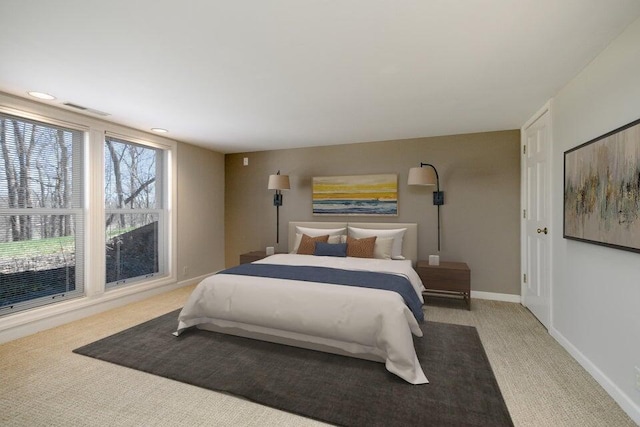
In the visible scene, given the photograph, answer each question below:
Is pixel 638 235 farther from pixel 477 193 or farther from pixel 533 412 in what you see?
pixel 477 193

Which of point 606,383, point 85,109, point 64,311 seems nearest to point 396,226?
point 606,383

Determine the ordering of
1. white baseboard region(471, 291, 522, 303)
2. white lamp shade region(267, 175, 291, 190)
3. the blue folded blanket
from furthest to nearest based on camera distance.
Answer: white lamp shade region(267, 175, 291, 190) < white baseboard region(471, 291, 522, 303) < the blue folded blanket

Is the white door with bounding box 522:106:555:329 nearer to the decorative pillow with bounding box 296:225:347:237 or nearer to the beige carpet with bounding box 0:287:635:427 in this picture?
the beige carpet with bounding box 0:287:635:427

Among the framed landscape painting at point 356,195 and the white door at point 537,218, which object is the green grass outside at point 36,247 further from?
the white door at point 537,218

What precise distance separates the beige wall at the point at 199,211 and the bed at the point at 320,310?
2.03 meters

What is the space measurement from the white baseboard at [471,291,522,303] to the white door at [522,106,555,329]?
5.9 inches

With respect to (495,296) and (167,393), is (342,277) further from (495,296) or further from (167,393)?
(495,296)

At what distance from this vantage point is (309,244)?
4.18 meters

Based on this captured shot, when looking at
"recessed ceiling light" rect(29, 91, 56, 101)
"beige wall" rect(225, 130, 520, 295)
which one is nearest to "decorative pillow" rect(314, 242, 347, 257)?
"beige wall" rect(225, 130, 520, 295)

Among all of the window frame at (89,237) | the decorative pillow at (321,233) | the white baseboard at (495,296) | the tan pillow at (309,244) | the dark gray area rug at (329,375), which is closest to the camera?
the dark gray area rug at (329,375)

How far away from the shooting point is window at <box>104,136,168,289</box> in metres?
3.76

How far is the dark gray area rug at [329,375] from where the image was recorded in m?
1.77

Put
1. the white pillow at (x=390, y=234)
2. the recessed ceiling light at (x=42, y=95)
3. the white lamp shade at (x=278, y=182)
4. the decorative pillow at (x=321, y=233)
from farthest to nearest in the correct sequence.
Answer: the white lamp shade at (x=278, y=182) → the decorative pillow at (x=321, y=233) → the white pillow at (x=390, y=234) → the recessed ceiling light at (x=42, y=95)

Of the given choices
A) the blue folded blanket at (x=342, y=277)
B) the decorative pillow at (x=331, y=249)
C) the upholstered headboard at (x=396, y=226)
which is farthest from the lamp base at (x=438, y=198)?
the blue folded blanket at (x=342, y=277)
